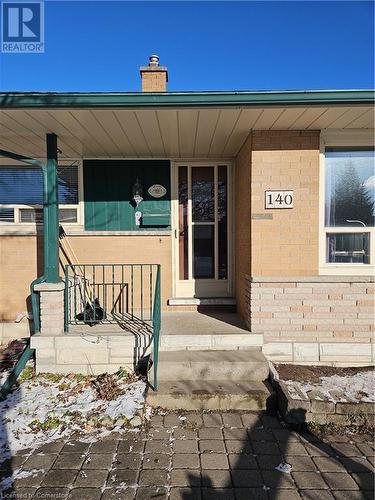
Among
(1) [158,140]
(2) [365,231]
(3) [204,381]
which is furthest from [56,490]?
(2) [365,231]

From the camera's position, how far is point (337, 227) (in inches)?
174

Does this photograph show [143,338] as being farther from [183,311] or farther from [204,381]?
[183,311]

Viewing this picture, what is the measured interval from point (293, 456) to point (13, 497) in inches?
80.1

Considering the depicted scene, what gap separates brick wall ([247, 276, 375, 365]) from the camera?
4.17 meters

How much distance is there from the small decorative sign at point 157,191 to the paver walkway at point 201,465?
346 cm

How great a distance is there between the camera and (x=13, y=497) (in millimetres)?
2223

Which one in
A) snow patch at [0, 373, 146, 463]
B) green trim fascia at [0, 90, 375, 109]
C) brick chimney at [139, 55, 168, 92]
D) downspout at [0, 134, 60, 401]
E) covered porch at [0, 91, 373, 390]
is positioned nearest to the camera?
snow patch at [0, 373, 146, 463]

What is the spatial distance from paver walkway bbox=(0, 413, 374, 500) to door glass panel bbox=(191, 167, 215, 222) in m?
3.32

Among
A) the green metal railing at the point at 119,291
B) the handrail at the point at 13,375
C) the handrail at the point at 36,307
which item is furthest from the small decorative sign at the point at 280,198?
the handrail at the point at 13,375

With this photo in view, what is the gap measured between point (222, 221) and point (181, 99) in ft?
8.03

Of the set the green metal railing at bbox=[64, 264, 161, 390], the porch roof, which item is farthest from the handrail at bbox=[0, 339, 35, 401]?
the porch roof

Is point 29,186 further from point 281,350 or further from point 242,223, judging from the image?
point 281,350

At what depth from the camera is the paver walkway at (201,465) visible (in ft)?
7.44

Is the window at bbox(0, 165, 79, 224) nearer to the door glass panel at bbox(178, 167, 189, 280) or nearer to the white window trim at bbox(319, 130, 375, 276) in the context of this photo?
the door glass panel at bbox(178, 167, 189, 280)
